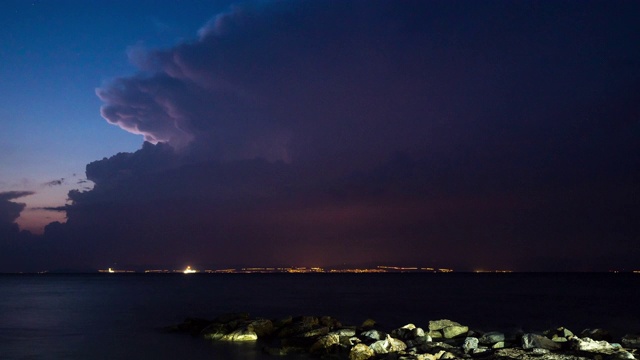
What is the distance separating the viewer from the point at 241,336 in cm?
2850

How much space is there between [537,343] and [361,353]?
755 centimetres

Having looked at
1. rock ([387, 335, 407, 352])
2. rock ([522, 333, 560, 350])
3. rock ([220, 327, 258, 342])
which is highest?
rock ([522, 333, 560, 350])

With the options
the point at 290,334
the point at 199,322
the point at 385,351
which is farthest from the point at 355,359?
the point at 199,322

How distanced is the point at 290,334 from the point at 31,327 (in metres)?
21.1

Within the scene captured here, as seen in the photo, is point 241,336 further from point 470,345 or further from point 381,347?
point 470,345

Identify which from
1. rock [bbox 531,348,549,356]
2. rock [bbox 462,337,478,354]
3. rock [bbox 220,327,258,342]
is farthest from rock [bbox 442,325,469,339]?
rock [bbox 220,327,258,342]

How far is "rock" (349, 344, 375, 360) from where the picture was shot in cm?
2209

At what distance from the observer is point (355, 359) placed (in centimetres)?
2206

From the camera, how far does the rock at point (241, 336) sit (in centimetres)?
2834

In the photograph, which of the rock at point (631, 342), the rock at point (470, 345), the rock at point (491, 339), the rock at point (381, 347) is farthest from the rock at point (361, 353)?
the rock at point (631, 342)

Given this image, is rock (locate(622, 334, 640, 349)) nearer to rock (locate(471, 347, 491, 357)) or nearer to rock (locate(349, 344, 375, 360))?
rock (locate(471, 347, 491, 357))

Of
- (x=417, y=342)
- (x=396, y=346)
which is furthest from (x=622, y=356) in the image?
(x=396, y=346)

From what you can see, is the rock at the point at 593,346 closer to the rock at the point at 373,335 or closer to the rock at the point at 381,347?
the rock at the point at 381,347

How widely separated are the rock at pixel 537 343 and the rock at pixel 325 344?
827cm
